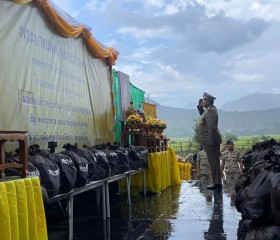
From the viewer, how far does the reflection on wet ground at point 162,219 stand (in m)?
5.04

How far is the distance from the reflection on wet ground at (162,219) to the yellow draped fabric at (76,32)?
2743 millimetres

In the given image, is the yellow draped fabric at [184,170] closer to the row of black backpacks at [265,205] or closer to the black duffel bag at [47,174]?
the black duffel bag at [47,174]

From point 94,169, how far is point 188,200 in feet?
9.29

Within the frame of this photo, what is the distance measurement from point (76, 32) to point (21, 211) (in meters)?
4.32

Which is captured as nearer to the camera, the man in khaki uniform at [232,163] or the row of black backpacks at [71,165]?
the row of black backpacks at [71,165]

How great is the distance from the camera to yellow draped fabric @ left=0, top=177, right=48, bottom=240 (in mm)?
2688

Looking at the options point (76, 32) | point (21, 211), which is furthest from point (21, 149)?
point (76, 32)

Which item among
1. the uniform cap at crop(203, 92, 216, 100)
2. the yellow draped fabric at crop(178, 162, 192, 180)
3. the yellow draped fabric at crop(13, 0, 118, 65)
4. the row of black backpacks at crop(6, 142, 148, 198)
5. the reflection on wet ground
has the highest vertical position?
the yellow draped fabric at crop(13, 0, 118, 65)

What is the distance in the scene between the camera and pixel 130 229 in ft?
17.5

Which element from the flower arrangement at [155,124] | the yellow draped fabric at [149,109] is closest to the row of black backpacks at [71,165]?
the flower arrangement at [155,124]

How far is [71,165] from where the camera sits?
4434 mm

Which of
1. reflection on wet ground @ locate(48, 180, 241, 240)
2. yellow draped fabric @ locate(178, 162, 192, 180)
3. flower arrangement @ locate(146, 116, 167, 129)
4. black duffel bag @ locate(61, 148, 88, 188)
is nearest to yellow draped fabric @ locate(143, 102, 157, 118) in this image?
yellow draped fabric @ locate(178, 162, 192, 180)

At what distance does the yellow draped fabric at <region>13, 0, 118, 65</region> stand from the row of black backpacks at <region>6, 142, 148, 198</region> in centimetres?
181

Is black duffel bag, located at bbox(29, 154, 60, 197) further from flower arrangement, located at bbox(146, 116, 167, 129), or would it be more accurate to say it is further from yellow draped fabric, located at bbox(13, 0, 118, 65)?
flower arrangement, located at bbox(146, 116, 167, 129)
